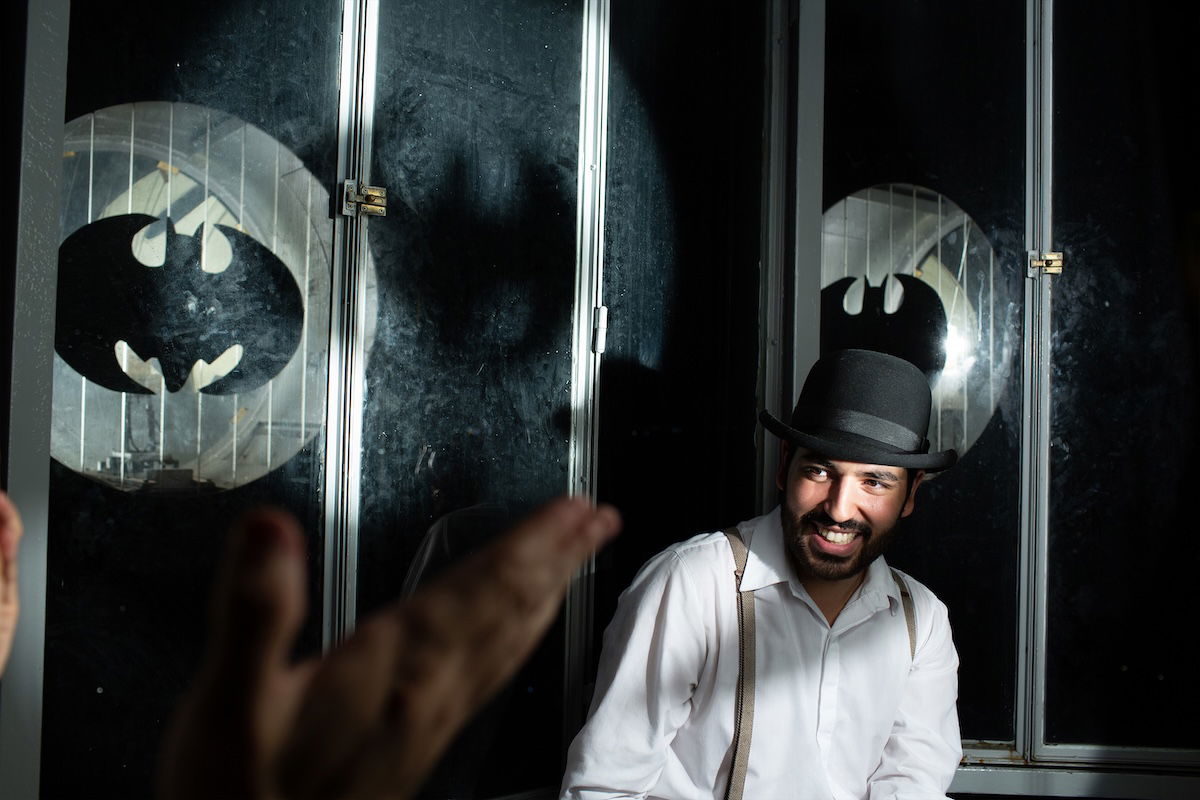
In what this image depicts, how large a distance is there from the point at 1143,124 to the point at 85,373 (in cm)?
216

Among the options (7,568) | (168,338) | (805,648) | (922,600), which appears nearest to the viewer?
(7,568)

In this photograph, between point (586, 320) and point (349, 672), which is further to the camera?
point (586, 320)

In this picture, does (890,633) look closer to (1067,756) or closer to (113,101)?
(1067,756)

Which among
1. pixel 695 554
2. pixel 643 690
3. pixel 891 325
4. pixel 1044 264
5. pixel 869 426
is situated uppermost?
pixel 1044 264

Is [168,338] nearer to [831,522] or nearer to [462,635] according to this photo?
[831,522]

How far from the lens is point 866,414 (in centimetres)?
173

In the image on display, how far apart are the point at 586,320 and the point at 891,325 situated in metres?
0.68

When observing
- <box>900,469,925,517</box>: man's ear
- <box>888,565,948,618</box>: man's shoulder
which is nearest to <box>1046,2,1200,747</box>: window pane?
<box>888,565,948,618</box>: man's shoulder

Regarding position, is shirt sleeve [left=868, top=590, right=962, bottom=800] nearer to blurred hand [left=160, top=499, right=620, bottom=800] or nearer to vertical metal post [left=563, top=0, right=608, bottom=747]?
vertical metal post [left=563, top=0, right=608, bottom=747]

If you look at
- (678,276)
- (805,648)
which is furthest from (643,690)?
(678,276)

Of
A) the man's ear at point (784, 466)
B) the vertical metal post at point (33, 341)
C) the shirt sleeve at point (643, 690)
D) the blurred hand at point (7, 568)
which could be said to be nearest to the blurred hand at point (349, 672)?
the blurred hand at point (7, 568)

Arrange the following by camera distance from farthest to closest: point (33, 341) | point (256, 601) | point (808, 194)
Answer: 1. point (808, 194)
2. point (33, 341)
3. point (256, 601)

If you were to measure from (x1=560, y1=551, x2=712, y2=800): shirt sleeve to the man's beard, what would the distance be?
0.59 feet

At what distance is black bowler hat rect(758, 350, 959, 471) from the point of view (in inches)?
65.9
